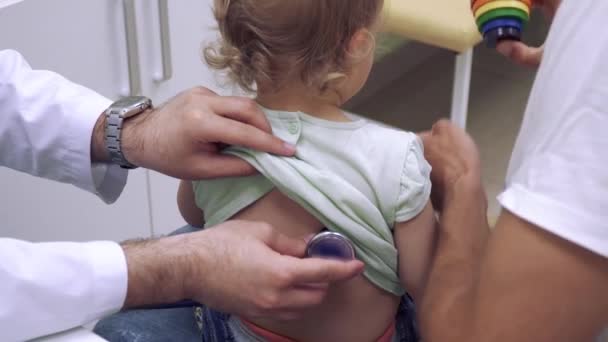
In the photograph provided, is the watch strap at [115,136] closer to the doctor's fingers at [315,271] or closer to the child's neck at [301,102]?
the child's neck at [301,102]

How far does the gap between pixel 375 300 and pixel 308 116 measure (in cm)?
26

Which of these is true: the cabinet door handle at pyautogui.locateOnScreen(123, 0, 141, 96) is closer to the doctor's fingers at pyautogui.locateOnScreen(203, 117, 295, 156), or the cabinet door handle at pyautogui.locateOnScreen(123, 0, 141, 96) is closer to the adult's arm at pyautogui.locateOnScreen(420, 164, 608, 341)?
the doctor's fingers at pyautogui.locateOnScreen(203, 117, 295, 156)

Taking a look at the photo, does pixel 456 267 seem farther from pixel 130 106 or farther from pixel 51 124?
pixel 51 124

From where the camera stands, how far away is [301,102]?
40.3 inches

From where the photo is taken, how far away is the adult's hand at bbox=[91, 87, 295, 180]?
985mm

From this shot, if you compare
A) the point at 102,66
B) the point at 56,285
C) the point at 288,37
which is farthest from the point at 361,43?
the point at 102,66

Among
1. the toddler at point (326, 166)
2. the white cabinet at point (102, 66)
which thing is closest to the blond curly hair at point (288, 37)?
the toddler at point (326, 166)

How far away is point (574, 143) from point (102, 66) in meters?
1.23

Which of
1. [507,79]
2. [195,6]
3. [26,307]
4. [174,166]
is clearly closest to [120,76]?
[195,6]

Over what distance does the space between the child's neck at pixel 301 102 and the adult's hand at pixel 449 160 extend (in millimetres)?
126

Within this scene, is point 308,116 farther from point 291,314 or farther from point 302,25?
point 291,314

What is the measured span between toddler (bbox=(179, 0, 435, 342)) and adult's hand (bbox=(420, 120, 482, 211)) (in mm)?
52

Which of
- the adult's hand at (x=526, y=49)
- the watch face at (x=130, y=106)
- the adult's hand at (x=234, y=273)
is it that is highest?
the adult's hand at (x=526, y=49)

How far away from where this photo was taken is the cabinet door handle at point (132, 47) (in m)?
1.74
